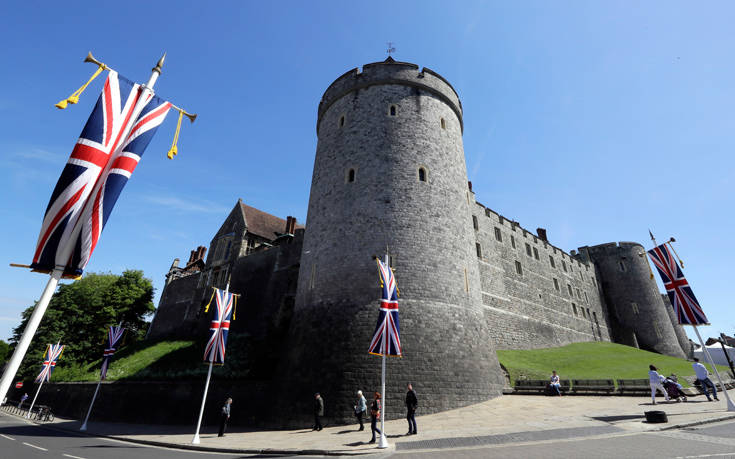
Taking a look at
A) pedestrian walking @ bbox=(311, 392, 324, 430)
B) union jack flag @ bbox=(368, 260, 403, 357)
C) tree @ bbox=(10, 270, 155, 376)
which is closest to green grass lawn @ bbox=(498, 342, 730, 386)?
union jack flag @ bbox=(368, 260, 403, 357)

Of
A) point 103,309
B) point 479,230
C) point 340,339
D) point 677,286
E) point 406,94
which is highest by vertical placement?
point 406,94

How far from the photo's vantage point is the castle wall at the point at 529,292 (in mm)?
26084

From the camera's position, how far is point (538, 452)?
24.1 feet

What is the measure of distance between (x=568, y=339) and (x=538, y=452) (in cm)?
3050

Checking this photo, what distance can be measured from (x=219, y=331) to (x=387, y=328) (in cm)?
728

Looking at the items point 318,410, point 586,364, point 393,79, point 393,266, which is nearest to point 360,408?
point 318,410

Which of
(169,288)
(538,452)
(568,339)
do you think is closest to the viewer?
(538,452)

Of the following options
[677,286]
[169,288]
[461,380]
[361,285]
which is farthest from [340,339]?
[169,288]

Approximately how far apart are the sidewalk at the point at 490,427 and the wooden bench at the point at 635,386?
0.62 metres

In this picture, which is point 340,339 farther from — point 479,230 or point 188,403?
point 479,230

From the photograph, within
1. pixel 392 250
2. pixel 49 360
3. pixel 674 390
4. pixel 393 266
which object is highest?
pixel 392 250

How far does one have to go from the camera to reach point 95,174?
197 inches

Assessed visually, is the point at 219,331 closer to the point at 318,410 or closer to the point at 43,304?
the point at 318,410

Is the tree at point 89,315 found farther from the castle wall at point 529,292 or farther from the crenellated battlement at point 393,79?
the castle wall at point 529,292
